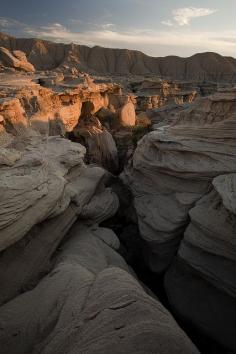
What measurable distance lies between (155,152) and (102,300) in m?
5.09

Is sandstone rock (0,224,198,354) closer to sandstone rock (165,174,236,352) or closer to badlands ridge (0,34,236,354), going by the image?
badlands ridge (0,34,236,354)

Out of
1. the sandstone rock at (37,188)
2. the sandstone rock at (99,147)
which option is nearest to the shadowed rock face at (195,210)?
the sandstone rock at (37,188)

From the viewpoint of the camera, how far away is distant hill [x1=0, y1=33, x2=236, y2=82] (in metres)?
53.5

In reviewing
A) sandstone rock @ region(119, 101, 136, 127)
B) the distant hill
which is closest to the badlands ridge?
sandstone rock @ region(119, 101, 136, 127)

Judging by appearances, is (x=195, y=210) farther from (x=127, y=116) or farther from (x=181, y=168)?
(x=127, y=116)

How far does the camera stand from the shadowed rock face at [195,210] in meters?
5.50

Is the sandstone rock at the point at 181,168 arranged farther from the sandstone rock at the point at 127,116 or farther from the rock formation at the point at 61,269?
the sandstone rock at the point at 127,116

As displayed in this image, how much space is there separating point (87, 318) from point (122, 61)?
60.4 m

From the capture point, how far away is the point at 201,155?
684 centimetres

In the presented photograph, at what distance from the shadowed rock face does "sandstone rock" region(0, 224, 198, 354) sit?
216 cm

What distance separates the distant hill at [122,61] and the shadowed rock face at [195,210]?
155 feet

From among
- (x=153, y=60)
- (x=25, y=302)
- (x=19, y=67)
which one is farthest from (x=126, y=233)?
(x=153, y=60)

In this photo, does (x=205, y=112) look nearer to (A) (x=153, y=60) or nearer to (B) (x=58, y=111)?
(B) (x=58, y=111)

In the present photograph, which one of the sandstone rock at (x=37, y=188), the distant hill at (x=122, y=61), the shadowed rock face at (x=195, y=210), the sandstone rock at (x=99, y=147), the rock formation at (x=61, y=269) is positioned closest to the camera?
the rock formation at (x=61, y=269)
